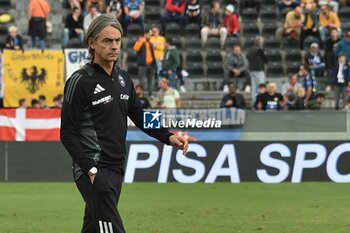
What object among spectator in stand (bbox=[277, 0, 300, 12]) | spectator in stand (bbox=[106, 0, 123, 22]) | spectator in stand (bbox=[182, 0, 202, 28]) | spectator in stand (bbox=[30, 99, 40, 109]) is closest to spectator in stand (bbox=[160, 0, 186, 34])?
spectator in stand (bbox=[182, 0, 202, 28])

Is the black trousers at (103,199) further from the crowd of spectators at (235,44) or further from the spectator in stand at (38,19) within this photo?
the spectator in stand at (38,19)

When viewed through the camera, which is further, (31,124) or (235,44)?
(235,44)

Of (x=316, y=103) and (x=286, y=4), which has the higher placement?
(x=286, y=4)

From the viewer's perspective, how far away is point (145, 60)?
2777 centimetres

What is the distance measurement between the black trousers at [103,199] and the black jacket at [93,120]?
→ 0.29 feet

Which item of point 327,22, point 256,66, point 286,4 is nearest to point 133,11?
point 256,66

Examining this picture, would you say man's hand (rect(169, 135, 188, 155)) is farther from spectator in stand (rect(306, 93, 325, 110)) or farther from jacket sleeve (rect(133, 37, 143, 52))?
jacket sleeve (rect(133, 37, 143, 52))

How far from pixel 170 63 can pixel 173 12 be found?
3.52 meters

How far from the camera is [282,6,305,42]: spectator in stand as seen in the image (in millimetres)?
29703

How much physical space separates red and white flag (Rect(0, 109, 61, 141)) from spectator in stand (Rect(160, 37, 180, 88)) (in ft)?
14.7

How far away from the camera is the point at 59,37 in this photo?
102 ft

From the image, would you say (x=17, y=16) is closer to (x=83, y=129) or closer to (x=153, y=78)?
(x=153, y=78)

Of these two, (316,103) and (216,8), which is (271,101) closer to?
(316,103)

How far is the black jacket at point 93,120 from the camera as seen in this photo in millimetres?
7484
